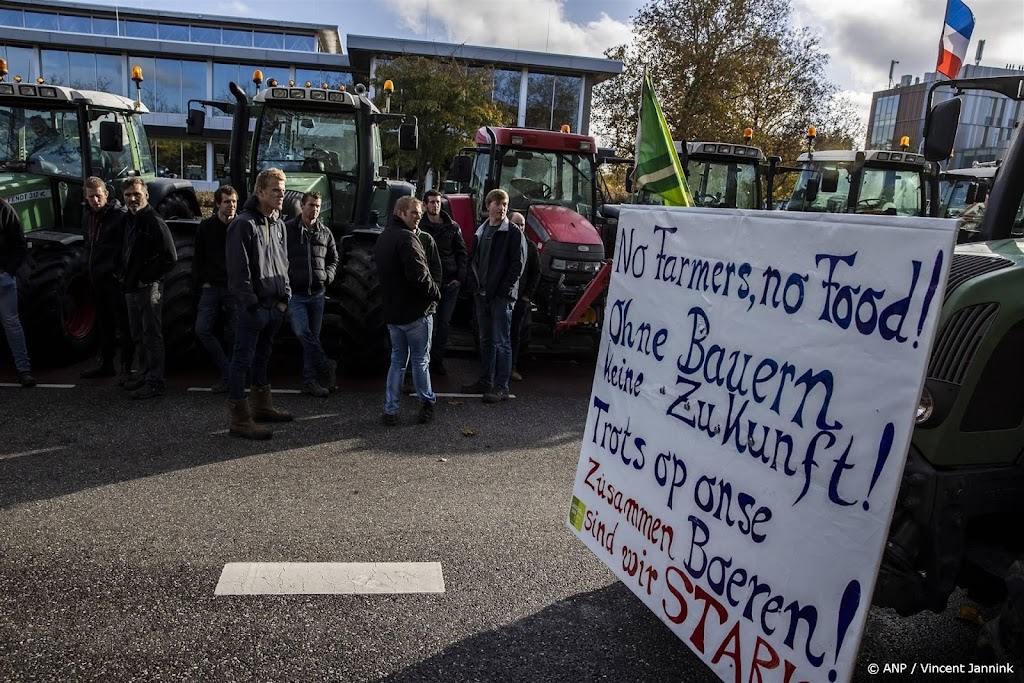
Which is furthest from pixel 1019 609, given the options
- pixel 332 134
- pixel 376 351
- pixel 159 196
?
pixel 159 196

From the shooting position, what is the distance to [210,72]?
33.2m

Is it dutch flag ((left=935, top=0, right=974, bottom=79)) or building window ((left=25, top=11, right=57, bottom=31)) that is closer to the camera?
dutch flag ((left=935, top=0, right=974, bottom=79))

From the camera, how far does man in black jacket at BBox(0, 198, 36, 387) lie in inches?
250

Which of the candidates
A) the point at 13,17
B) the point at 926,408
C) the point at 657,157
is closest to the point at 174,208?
the point at 657,157

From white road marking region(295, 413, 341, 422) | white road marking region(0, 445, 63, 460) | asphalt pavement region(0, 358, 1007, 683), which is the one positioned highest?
asphalt pavement region(0, 358, 1007, 683)

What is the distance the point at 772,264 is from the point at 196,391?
5859mm

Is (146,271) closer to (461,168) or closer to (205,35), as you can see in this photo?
(461,168)

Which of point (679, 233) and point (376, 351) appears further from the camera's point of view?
point (376, 351)

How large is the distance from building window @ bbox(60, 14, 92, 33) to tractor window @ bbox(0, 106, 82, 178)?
3821 centimetres

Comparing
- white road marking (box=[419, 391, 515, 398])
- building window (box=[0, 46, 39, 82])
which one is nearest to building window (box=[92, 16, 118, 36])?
building window (box=[0, 46, 39, 82])

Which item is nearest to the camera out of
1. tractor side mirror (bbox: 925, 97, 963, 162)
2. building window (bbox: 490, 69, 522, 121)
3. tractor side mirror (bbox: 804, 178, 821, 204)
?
tractor side mirror (bbox: 925, 97, 963, 162)

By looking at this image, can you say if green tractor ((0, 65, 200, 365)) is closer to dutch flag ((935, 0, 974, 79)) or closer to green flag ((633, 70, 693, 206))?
green flag ((633, 70, 693, 206))

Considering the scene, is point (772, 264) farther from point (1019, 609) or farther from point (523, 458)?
point (523, 458)

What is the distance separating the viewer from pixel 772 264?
233cm
